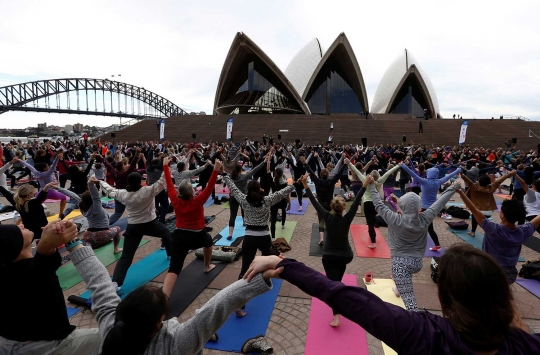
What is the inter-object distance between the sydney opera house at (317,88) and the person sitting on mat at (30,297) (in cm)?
5299

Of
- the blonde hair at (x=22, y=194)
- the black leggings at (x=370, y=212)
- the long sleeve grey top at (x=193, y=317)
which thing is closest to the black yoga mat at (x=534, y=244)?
the black leggings at (x=370, y=212)

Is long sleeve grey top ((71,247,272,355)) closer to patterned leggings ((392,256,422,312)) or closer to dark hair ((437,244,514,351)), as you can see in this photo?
dark hair ((437,244,514,351))

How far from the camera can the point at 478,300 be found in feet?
3.84

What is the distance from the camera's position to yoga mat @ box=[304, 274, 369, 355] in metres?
3.38

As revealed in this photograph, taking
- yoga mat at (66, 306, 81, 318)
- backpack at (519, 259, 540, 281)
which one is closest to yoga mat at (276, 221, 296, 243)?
yoga mat at (66, 306, 81, 318)

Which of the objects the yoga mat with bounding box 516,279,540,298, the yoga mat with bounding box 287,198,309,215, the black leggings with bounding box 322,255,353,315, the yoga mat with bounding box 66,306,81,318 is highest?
the black leggings with bounding box 322,255,353,315

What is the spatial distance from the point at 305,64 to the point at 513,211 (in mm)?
59143

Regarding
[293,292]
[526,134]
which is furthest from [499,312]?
[526,134]

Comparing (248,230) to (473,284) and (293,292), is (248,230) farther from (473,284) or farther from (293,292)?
(473,284)

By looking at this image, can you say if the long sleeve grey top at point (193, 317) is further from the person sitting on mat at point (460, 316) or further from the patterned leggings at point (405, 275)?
the patterned leggings at point (405, 275)

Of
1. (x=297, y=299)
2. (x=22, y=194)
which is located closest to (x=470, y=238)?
(x=297, y=299)

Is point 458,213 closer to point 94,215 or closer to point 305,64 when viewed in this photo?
point 94,215

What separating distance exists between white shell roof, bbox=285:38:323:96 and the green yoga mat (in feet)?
176

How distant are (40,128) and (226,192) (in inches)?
4045
